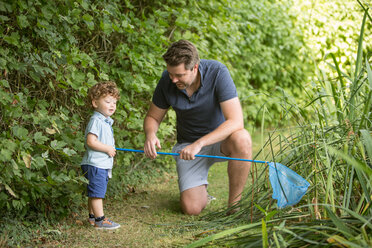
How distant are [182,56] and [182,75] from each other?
132 mm

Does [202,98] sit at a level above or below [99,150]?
above

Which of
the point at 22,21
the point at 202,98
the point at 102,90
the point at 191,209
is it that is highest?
the point at 22,21

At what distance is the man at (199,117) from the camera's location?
277cm

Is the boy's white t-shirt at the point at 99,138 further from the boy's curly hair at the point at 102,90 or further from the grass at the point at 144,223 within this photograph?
the grass at the point at 144,223

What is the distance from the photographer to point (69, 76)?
2.66 m

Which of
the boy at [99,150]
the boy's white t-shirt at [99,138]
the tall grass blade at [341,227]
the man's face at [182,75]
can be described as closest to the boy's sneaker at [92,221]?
the boy at [99,150]

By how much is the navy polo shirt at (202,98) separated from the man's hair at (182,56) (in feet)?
0.65

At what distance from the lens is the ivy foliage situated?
2.25 m

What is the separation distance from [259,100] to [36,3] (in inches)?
178

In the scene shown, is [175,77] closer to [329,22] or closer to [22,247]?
[22,247]

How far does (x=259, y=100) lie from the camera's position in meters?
6.36

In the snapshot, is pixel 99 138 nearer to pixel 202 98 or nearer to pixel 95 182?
pixel 95 182

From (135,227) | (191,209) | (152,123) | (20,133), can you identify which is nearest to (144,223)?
(135,227)

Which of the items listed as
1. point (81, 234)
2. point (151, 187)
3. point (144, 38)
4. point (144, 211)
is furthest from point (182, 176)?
point (144, 38)
